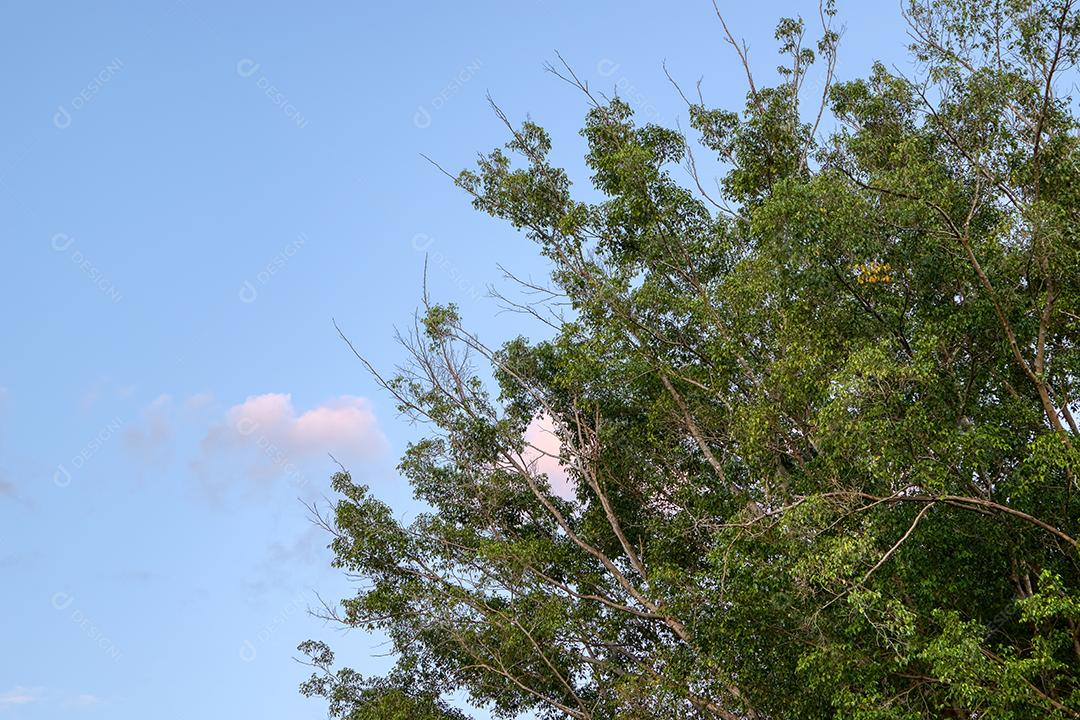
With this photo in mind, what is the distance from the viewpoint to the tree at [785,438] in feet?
33.2

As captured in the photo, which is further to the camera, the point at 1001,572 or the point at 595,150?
the point at 595,150

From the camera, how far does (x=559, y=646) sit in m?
15.5

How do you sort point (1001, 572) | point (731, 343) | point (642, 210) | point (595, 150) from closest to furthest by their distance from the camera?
point (1001, 572) → point (731, 343) → point (642, 210) → point (595, 150)

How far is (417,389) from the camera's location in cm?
1747

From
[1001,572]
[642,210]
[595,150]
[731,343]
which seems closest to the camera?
[1001,572]

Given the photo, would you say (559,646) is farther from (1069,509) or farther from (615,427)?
(1069,509)

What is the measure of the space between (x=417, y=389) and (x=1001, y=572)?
968cm

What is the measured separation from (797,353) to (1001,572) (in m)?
3.43

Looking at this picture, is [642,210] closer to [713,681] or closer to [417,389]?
[417,389]

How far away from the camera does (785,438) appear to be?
12.4 metres

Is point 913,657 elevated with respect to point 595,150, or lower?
lower

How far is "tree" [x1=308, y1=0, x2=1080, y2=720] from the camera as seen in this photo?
10.1m

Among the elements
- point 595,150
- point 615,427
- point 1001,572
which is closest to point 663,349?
point 615,427

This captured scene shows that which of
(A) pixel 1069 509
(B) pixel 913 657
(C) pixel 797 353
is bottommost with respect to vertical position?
(B) pixel 913 657
